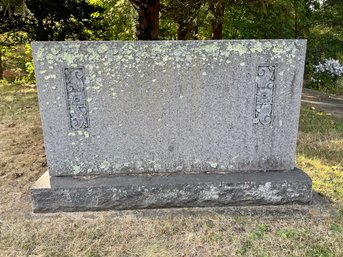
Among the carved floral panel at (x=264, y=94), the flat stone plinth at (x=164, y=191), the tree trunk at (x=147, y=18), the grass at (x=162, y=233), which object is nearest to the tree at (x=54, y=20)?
the tree trunk at (x=147, y=18)

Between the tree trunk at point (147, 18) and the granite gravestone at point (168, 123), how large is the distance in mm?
3446

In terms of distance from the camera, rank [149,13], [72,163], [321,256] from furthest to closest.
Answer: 1. [149,13]
2. [72,163]
3. [321,256]

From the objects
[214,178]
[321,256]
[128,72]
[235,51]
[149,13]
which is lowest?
[321,256]

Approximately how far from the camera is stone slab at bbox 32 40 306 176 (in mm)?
2746

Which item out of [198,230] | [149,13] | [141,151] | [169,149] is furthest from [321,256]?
[149,13]

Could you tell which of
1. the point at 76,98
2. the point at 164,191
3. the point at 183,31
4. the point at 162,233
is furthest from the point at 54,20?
the point at 162,233

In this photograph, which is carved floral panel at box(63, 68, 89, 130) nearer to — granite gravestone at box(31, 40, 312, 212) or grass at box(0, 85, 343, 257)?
granite gravestone at box(31, 40, 312, 212)

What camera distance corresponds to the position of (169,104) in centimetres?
286

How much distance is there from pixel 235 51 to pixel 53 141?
1.73 m

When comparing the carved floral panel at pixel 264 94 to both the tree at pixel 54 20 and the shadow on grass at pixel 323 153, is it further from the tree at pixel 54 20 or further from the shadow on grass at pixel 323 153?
the tree at pixel 54 20

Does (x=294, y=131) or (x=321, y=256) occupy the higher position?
(x=294, y=131)

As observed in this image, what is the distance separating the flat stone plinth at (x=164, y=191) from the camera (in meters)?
2.82

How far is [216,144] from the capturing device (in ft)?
9.73

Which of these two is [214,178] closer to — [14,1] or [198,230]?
[198,230]
